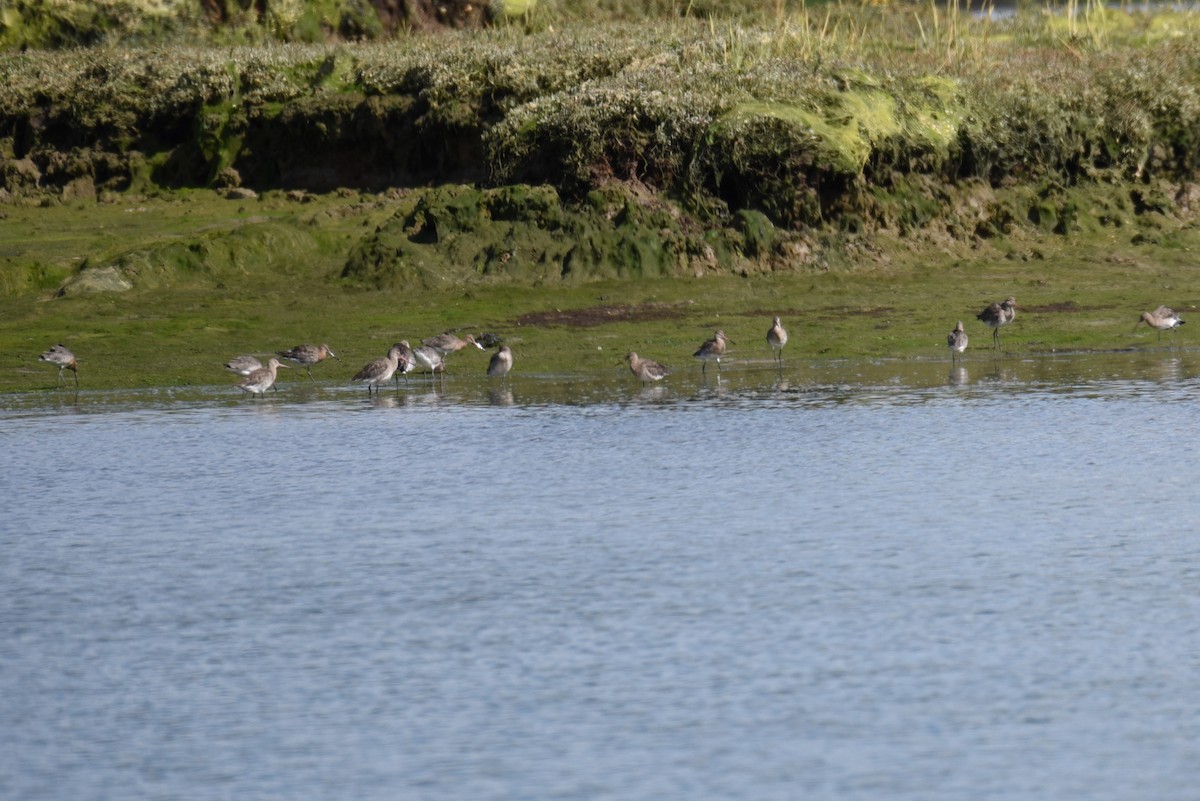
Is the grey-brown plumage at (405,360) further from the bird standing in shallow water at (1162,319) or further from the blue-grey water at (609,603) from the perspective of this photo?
the bird standing in shallow water at (1162,319)

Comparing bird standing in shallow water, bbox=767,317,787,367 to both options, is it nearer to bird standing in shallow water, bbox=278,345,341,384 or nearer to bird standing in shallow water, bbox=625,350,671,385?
bird standing in shallow water, bbox=625,350,671,385

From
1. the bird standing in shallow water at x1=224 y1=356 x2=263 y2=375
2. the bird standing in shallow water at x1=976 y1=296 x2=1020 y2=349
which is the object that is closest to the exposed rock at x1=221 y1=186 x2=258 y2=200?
the bird standing in shallow water at x1=224 y1=356 x2=263 y2=375

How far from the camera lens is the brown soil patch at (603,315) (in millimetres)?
24344

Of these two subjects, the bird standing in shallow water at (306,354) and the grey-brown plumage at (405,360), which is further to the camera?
the bird standing in shallow water at (306,354)

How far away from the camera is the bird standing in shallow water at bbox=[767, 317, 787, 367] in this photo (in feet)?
73.3

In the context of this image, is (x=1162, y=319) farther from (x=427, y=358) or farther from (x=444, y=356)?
(x=427, y=358)

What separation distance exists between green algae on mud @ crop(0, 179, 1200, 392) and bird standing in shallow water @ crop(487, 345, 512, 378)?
637mm

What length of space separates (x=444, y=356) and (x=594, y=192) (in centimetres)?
574

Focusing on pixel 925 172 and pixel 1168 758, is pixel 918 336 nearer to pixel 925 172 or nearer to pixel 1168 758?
pixel 925 172

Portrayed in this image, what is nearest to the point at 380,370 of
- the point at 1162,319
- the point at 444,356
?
the point at 444,356

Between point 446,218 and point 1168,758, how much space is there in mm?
19776

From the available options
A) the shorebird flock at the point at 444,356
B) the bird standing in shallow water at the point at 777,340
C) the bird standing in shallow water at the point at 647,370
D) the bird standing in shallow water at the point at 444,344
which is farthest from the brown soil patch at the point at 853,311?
the bird standing in shallow water at the point at 444,344

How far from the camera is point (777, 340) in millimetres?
22453

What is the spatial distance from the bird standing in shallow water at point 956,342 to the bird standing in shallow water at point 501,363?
5.28 m
